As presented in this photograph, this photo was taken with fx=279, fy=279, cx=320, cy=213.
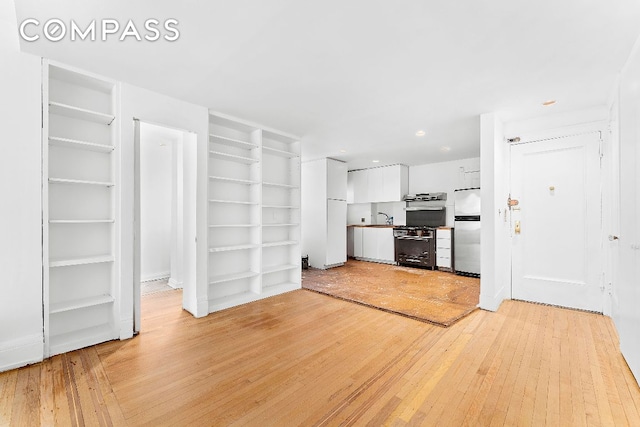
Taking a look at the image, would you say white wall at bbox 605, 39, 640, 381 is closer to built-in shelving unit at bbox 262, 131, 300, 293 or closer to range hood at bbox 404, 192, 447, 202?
built-in shelving unit at bbox 262, 131, 300, 293

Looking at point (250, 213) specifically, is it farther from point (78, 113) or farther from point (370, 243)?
point (370, 243)

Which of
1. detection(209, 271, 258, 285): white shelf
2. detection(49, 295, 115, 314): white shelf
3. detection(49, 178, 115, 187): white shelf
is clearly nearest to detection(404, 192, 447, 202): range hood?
detection(209, 271, 258, 285): white shelf

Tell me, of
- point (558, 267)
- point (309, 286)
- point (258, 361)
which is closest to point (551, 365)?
point (558, 267)

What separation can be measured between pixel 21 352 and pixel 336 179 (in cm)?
534

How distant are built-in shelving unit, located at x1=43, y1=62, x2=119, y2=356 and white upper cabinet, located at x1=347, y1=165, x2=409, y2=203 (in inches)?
219

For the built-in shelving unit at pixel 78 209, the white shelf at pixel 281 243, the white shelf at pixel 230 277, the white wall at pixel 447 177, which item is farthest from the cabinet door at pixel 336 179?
the built-in shelving unit at pixel 78 209

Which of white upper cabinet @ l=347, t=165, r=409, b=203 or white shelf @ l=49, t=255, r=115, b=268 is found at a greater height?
white upper cabinet @ l=347, t=165, r=409, b=203

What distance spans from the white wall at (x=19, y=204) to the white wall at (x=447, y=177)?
21.9 feet

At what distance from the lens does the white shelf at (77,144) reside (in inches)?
93.2

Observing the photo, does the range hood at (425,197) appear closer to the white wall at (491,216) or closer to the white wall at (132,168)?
the white wall at (491,216)

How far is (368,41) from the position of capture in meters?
2.02

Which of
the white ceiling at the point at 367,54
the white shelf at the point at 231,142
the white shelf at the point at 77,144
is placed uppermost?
the white ceiling at the point at 367,54

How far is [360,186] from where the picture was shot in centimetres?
743

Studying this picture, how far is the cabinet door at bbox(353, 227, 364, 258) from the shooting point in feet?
23.7
